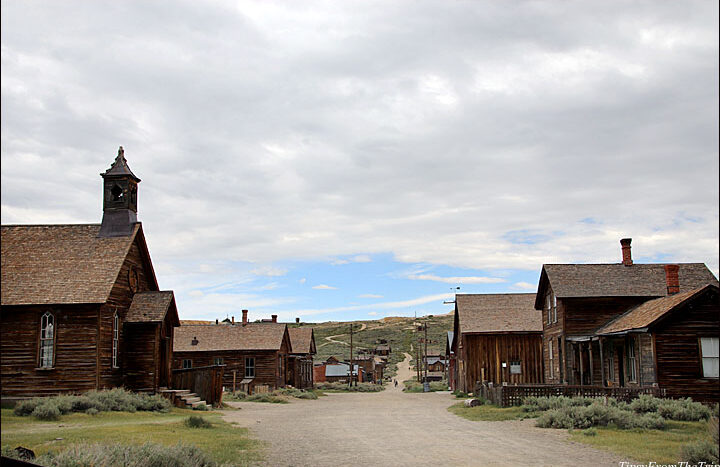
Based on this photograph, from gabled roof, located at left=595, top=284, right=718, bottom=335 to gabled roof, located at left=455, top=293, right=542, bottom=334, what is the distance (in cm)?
1181

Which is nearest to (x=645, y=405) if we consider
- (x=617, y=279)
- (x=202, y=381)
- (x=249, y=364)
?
(x=617, y=279)

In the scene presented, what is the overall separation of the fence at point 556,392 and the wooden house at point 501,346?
39.2 feet

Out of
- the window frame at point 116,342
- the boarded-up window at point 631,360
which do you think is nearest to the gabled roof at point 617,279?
the boarded-up window at point 631,360

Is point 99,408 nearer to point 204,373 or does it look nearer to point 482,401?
point 204,373

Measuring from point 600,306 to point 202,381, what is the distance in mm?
19252

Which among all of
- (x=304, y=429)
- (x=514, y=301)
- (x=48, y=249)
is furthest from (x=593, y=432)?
(x=514, y=301)

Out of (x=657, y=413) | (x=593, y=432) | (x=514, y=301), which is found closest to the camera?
(x=593, y=432)

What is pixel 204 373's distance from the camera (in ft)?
97.7

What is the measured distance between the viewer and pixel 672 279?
30391mm

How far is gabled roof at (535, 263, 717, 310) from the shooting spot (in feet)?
104

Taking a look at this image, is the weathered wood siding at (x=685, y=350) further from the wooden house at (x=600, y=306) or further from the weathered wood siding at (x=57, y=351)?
the weathered wood siding at (x=57, y=351)

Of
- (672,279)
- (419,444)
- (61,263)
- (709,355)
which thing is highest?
(61,263)

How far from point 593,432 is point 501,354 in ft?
84.9

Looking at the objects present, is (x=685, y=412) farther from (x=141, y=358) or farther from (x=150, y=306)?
(x=150, y=306)
